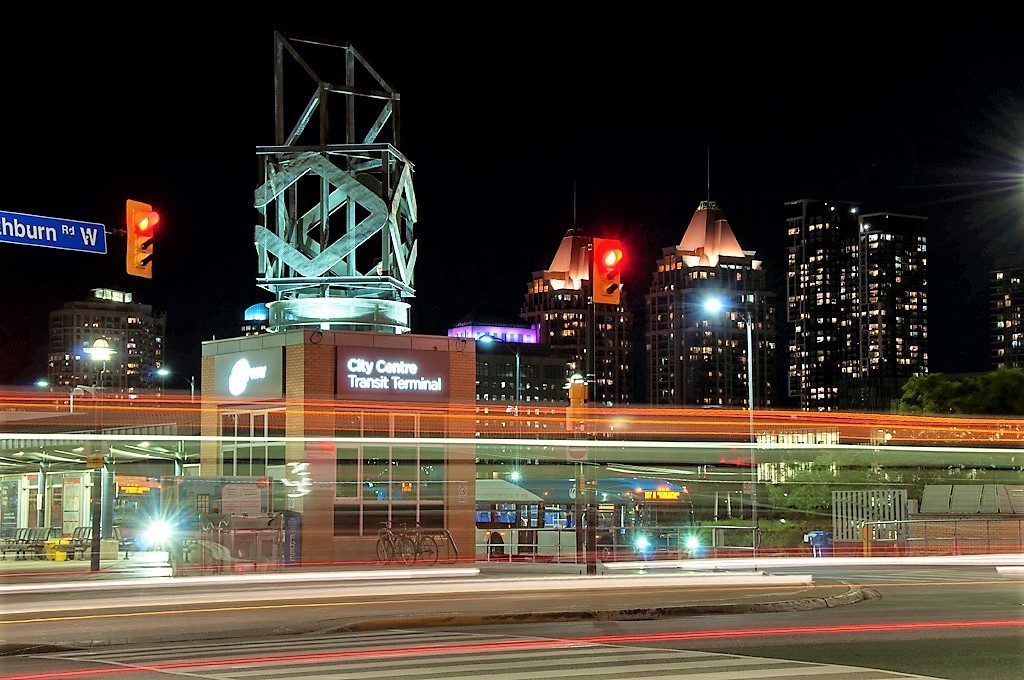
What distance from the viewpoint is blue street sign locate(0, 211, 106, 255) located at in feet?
72.4

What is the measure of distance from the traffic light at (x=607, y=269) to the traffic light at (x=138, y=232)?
9.06 meters

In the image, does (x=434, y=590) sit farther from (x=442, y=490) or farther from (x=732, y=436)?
(x=732, y=436)

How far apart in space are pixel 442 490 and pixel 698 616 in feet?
47.0

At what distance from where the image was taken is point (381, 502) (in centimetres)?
3238

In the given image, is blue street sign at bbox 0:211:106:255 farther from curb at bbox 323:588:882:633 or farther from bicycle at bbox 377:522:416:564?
bicycle at bbox 377:522:416:564

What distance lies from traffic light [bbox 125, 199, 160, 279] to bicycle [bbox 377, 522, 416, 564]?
1044 centimetres

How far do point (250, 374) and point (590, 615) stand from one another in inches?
660

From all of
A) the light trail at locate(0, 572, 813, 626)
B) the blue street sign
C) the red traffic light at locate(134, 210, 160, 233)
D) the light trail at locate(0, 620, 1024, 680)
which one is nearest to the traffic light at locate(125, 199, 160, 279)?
the red traffic light at locate(134, 210, 160, 233)

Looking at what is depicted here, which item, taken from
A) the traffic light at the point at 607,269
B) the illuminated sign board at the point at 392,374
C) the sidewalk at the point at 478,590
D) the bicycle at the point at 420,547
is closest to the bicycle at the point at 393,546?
the bicycle at the point at 420,547

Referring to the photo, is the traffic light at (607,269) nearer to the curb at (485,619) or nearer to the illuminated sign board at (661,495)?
the curb at (485,619)

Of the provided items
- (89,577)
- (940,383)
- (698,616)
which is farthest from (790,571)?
(940,383)

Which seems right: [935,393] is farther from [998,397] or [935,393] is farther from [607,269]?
[607,269]

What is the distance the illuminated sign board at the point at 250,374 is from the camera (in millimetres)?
32562

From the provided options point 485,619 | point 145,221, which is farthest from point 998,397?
point 485,619
